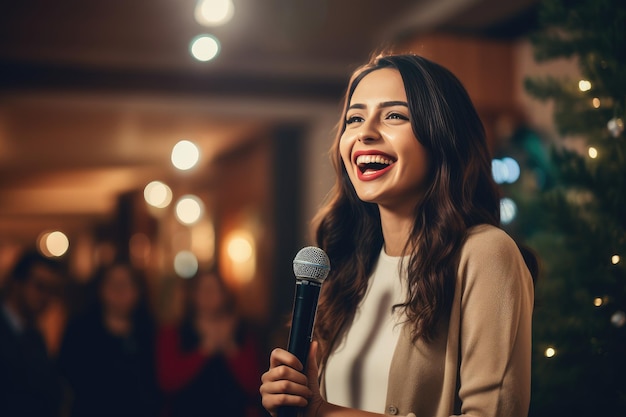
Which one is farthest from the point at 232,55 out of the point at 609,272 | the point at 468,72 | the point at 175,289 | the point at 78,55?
the point at 175,289

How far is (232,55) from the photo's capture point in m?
6.30

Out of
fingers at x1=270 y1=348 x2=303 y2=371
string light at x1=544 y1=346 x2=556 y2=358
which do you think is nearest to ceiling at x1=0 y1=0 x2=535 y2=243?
string light at x1=544 y1=346 x2=556 y2=358

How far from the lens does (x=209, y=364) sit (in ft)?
12.6

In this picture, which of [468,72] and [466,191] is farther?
[468,72]

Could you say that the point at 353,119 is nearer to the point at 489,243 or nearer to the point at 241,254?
the point at 489,243

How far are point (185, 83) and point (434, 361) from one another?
5.59 m

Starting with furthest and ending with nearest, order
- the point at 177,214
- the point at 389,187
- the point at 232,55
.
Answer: the point at 177,214 < the point at 232,55 < the point at 389,187

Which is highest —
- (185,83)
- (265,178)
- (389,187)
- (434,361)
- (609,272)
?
(185,83)

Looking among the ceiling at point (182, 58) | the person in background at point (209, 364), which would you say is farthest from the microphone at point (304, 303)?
the ceiling at point (182, 58)

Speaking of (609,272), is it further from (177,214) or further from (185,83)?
(177,214)

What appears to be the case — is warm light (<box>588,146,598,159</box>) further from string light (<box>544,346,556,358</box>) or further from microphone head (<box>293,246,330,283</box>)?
microphone head (<box>293,246,330,283</box>)

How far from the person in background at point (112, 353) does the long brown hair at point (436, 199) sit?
2.38 metres

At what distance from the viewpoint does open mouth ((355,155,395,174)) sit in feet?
4.58

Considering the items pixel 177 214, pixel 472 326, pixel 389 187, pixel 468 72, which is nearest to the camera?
pixel 472 326
